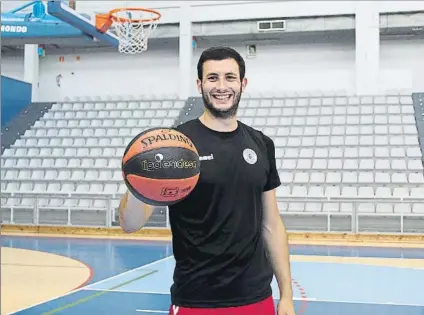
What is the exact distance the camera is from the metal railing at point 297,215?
1055cm

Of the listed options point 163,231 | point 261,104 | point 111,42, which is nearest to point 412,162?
point 261,104

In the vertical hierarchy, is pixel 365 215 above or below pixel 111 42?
below

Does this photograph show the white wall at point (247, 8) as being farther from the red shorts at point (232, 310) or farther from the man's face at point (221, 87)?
the red shorts at point (232, 310)

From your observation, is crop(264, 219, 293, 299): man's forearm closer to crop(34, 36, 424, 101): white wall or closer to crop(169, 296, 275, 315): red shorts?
crop(169, 296, 275, 315): red shorts

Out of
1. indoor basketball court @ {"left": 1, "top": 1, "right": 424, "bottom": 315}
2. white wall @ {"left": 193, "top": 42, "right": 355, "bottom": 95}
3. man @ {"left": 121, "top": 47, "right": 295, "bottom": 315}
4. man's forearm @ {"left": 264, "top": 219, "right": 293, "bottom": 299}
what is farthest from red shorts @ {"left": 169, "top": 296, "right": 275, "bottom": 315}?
white wall @ {"left": 193, "top": 42, "right": 355, "bottom": 95}

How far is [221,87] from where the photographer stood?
6.34 ft

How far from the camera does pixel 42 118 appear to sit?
16.4 metres

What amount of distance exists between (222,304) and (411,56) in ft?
49.5

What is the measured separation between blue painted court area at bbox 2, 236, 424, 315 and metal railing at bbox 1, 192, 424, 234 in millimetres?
998

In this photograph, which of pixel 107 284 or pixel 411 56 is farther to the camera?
pixel 411 56

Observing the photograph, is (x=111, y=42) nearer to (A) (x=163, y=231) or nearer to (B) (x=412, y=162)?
(A) (x=163, y=231)

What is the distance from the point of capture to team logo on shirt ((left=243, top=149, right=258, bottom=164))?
2012 mm

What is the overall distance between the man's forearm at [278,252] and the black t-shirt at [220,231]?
128 millimetres

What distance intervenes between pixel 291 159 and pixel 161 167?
11.1 metres
